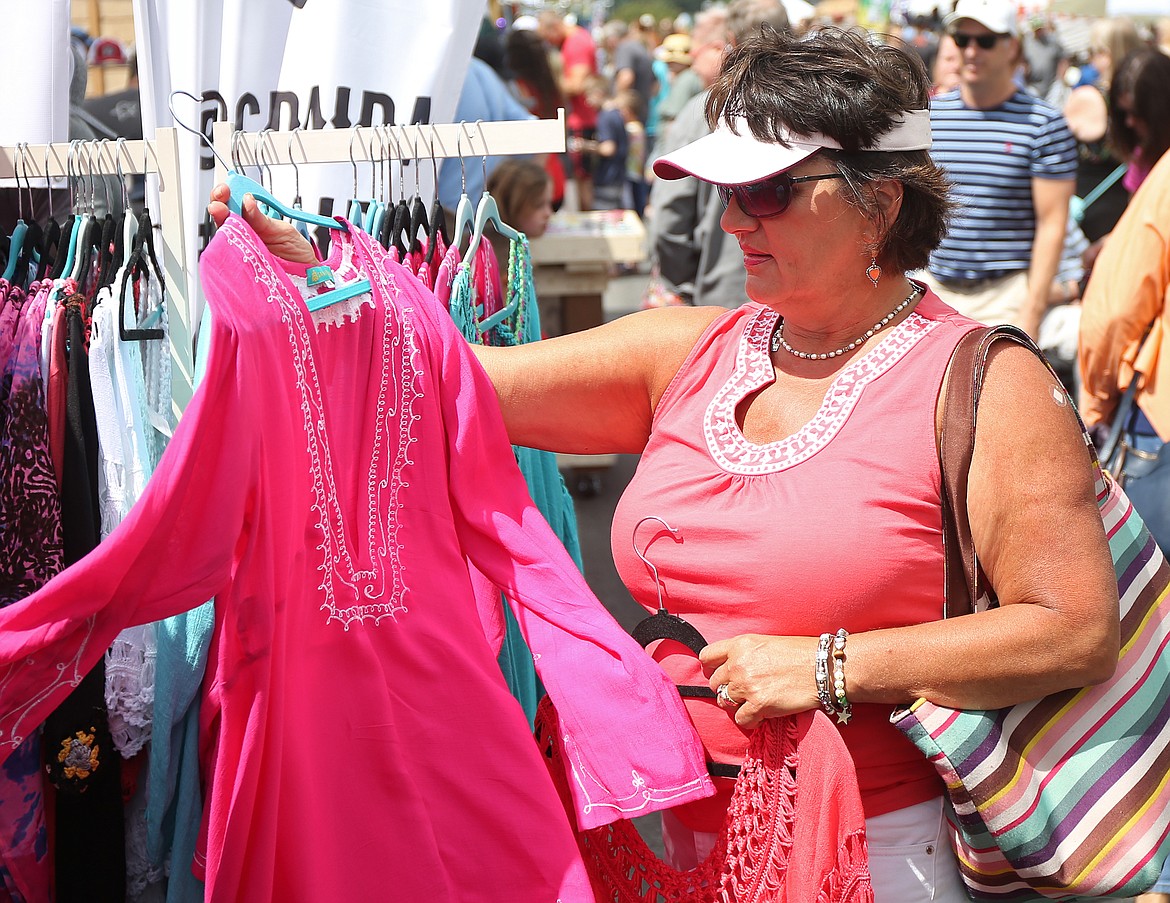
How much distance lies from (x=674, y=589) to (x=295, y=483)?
585 mm

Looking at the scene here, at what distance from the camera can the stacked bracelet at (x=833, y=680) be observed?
1615mm

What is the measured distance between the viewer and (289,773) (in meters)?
1.56

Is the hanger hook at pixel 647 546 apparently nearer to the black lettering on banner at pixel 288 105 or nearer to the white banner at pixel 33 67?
the black lettering on banner at pixel 288 105

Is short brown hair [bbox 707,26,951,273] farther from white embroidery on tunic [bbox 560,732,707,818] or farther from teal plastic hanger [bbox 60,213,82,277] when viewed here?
teal plastic hanger [bbox 60,213,82,277]

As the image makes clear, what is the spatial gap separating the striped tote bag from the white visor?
319 mm

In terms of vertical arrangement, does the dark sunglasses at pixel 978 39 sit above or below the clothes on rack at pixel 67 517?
above

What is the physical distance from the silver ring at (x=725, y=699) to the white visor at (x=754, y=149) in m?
0.72

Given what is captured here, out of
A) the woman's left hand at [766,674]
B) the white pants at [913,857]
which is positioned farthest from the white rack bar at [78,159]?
the white pants at [913,857]

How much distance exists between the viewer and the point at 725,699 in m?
1.69

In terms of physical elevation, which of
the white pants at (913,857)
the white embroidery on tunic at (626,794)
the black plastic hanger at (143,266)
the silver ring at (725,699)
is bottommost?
the white pants at (913,857)

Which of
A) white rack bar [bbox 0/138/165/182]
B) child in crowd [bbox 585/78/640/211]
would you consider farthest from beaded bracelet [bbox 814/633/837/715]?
child in crowd [bbox 585/78/640/211]

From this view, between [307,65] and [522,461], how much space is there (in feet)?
3.51

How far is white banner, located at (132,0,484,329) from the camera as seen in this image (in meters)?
2.49

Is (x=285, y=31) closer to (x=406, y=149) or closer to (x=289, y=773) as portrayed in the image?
(x=406, y=149)
